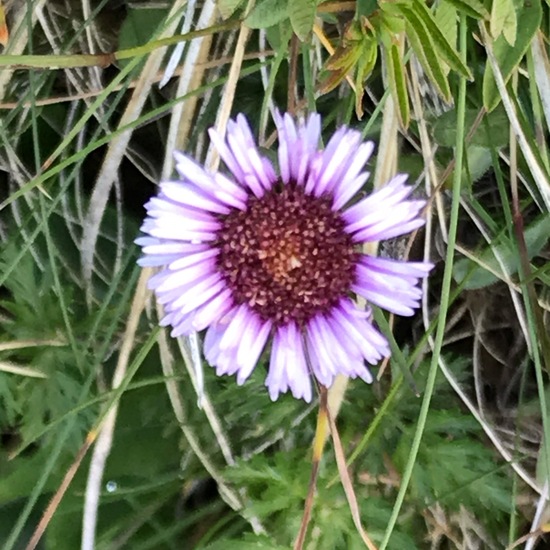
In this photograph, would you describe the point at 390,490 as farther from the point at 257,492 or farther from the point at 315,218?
the point at 315,218

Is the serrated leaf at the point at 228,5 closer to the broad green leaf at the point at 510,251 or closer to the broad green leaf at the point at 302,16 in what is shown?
the broad green leaf at the point at 302,16

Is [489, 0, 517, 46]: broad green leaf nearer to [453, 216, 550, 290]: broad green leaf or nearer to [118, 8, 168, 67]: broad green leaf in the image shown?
[453, 216, 550, 290]: broad green leaf

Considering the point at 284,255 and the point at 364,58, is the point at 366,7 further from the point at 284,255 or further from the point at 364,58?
the point at 284,255

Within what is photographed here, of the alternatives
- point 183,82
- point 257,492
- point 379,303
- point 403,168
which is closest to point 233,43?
point 183,82

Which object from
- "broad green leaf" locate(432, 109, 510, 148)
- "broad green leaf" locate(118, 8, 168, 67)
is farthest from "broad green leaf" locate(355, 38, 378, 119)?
"broad green leaf" locate(118, 8, 168, 67)

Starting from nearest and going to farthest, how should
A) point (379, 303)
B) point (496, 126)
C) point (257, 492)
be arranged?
point (379, 303) → point (496, 126) → point (257, 492)

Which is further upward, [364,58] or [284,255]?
[364,58]

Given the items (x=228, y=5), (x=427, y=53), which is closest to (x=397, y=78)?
(x=427, y=53)
